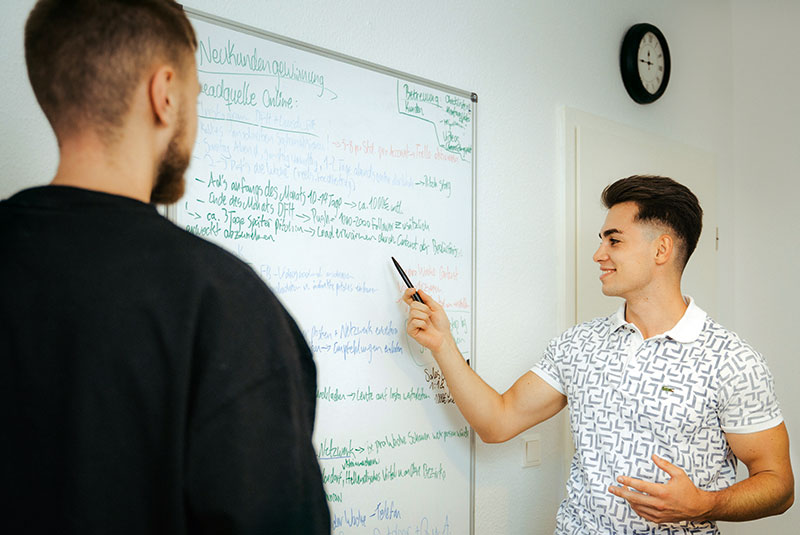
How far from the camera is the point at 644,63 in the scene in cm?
245

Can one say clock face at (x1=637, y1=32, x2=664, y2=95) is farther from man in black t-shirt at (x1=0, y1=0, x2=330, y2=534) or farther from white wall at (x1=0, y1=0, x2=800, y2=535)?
man in black t-shirt at (x1=0, y1=0, x2=330, y2=534)

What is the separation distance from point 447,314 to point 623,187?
24.6 inches

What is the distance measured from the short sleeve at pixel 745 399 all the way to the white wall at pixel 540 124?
62cm

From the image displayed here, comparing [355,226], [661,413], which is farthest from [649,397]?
[355,226]

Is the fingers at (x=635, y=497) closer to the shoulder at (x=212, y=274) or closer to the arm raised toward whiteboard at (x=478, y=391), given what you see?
the arm raised toward whiteboard at (x=478, y=391)

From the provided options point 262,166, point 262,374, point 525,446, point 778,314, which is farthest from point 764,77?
point 262,374

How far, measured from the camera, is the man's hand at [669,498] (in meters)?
1.35

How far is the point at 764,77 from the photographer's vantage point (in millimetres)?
2896

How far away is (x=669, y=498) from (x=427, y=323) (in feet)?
2.17

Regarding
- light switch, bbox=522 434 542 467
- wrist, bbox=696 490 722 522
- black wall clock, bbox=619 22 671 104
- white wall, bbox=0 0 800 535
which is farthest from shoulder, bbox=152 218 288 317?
black wall clock, bbox=619 22 671 104

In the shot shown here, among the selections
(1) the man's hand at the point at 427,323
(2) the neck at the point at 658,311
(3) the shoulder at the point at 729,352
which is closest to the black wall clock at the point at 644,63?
(2) the neck at the point at 658,311

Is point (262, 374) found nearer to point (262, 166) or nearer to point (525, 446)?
point (262, 166)

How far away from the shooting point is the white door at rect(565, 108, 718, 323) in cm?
216

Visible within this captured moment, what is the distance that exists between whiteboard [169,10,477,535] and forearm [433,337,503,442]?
0.08m
